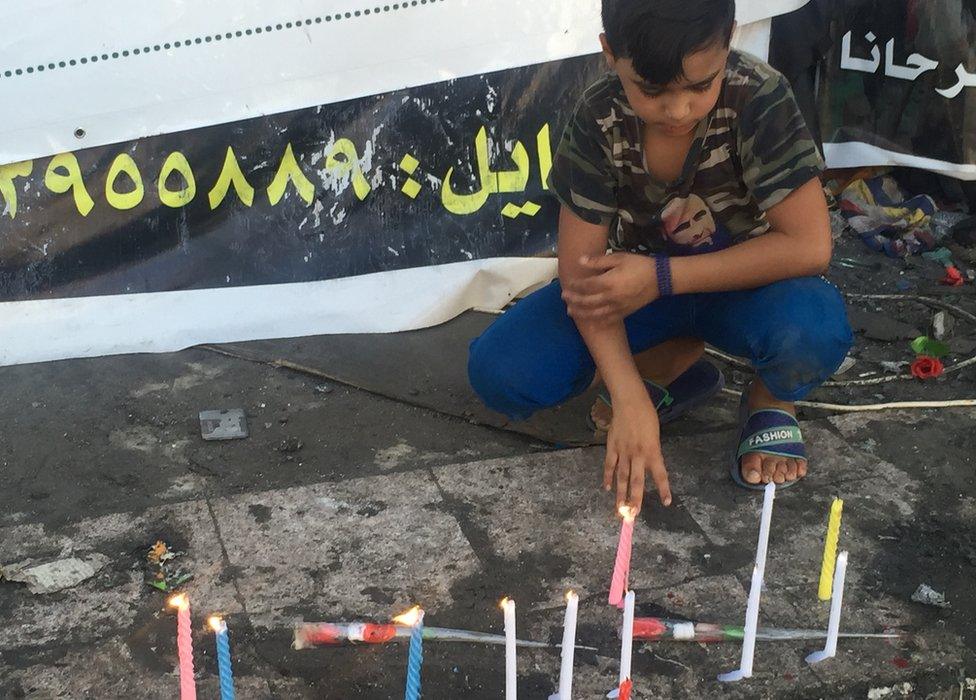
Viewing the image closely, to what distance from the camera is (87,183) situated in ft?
11.2

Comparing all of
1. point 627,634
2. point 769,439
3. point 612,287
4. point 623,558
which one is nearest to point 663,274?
point 612,287

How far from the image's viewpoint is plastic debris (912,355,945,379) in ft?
11.1

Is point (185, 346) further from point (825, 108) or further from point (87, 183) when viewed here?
point (825, 108)

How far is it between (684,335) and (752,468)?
40 cm

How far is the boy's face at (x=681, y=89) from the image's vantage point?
7.22ft

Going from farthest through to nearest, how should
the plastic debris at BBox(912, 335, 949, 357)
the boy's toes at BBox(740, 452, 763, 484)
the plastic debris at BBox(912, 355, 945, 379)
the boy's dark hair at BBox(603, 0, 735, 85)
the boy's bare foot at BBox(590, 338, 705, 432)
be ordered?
the plastic debris at BBox(912, 335, 949, 357) → the plastic debris at BBox(912, 355, 945, 379) → the boy's bare foot at BBox(590, 338, 705, 432) → the boy's toes at BBox(740, 452, 763, 484) → the boy's dark hair at BBox(603, 0, 735, 85)

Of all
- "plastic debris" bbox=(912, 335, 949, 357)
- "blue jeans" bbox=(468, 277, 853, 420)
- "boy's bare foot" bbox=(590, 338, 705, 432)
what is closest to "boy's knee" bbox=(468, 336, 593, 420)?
"blue jeans" bbox=(468, 277, 853, 420)

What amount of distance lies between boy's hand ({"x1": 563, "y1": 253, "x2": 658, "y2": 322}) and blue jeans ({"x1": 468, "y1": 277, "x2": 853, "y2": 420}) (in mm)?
261

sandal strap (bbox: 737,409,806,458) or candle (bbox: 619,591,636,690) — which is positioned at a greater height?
candle (bbox: 619,591,636,690)

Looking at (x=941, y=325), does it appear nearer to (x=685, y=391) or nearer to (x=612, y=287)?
(x=685, y=391)

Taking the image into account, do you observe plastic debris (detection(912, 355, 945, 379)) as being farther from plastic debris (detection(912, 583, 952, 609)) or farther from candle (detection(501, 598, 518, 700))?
candle (detection(501, 598, 518, 700))

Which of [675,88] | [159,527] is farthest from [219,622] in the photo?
[675,88]

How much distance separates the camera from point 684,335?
117 inches

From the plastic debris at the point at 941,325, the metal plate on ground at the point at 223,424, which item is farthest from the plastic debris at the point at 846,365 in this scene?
the metal plate on ground at the point at 223,424
